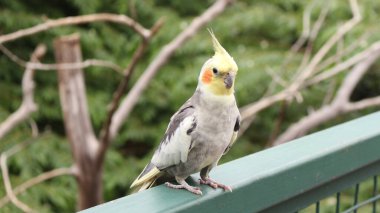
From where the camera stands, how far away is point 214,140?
1049 mm

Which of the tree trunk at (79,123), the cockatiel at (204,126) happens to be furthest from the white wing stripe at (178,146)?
the tree trunk at (79,123)

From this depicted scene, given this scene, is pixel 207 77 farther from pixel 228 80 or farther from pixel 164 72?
pixel 164 72

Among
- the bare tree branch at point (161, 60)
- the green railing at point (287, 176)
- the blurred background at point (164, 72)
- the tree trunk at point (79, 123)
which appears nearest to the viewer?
the green railing at point (287, 176)

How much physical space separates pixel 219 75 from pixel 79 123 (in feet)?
4.76

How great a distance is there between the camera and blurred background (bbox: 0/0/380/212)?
9.16 ft

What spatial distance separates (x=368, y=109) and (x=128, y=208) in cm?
228

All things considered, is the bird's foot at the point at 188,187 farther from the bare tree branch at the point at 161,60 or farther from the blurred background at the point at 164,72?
the blurred background at the point at 164,72

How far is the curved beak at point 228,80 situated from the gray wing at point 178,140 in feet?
0.24

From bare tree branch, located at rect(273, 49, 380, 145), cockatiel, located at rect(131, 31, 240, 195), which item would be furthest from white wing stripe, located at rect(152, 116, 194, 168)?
bare tree branch, located at rect(273, 49, 380, 145)

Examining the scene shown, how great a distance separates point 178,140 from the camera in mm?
1034

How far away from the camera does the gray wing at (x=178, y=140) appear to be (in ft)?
3.39

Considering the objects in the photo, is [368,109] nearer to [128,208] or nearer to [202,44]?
[202,44]

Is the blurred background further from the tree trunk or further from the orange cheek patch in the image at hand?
the orange cheek patch

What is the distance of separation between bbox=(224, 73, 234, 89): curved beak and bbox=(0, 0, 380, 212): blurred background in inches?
64.7
